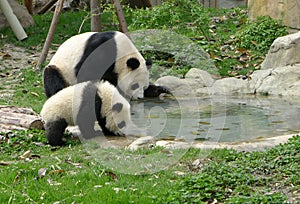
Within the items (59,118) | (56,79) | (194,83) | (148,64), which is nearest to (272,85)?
(194,83)

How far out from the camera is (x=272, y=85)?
10047mm

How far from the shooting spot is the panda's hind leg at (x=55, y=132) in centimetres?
682

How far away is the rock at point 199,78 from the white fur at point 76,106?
3.46 metres

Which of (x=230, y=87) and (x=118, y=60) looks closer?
(x=118, y=60)

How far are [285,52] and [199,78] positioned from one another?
1.76 m

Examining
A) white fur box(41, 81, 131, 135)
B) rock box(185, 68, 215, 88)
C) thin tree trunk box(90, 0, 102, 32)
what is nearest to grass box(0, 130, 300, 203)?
white fur box(41, 81, 131, 135)

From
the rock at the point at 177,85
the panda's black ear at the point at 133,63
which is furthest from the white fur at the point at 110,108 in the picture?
the rock at the point at 177,85

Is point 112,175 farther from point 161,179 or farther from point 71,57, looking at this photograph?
point 71,57

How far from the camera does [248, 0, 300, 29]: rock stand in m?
13.0

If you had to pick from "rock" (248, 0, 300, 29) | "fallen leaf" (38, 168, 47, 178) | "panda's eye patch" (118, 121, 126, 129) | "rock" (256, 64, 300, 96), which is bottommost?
"rock" (256, 64, 300, 96)

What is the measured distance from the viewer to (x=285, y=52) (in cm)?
1057

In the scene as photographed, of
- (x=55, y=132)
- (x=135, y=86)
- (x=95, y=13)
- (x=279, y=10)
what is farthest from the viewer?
(x=279, y=10)

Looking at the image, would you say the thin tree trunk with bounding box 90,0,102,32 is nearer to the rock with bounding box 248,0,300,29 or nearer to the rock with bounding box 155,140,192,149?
the rock with bounding box 248,0,300,29

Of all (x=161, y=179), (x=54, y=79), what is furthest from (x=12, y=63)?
(x=161, y=179)
